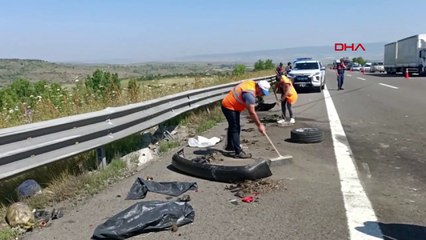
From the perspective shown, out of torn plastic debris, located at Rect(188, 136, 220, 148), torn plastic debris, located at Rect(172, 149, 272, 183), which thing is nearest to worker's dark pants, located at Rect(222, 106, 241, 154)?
torn plastic debris, located at Rect(188, 136, 220, 148)

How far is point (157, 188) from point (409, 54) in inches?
1613

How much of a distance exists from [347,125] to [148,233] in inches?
304

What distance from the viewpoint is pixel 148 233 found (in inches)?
162

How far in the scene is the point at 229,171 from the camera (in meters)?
5.68

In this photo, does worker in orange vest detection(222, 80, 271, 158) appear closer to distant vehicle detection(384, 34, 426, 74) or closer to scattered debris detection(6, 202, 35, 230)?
scattered debris detection(6, 202, 35, 230)

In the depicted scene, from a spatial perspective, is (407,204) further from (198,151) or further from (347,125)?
(347,125)

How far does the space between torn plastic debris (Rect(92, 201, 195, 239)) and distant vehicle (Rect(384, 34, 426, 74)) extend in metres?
39.6

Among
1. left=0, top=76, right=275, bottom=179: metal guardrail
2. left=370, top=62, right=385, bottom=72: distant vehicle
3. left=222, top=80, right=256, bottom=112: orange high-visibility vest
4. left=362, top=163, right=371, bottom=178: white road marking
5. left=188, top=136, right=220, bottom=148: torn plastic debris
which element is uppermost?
left=222, top=80, right=256, bottom=112: orange high-visibility vest

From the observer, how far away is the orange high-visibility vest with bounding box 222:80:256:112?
6574mm

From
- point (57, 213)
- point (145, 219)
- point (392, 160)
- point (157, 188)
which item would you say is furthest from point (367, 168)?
point (57, 213)

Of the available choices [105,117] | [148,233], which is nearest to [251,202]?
[148,233]

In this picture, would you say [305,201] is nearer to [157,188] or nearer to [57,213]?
[157,188]

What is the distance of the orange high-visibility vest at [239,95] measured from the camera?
657 cm

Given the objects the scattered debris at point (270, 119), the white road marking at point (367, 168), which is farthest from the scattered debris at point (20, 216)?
the scattered debris at point (270, 119)
